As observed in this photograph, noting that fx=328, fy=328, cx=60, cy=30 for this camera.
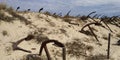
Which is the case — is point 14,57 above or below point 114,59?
above

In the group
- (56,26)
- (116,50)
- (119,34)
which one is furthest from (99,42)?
(119,34)

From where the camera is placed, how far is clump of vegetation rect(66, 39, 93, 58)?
44.8 ft

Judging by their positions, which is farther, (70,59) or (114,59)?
(114,59)

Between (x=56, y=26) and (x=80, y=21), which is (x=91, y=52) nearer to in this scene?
(x=56, y=26)

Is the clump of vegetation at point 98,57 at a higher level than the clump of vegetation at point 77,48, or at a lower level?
lower

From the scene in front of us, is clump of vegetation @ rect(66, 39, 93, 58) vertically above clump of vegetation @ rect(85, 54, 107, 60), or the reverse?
clump of vegetation @ rect(66, 39, 93, 58)

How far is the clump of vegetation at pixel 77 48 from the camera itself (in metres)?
13.7

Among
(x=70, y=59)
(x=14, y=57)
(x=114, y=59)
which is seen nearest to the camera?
(x=14, y=57)

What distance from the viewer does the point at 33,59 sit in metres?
11.9

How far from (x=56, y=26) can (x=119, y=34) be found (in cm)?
501

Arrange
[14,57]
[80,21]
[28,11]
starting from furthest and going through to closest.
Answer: [80,21] → [28,11] → [14,57]

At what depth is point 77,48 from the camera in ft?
47.0

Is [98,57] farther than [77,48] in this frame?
No

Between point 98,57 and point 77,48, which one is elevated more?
point 77,48
